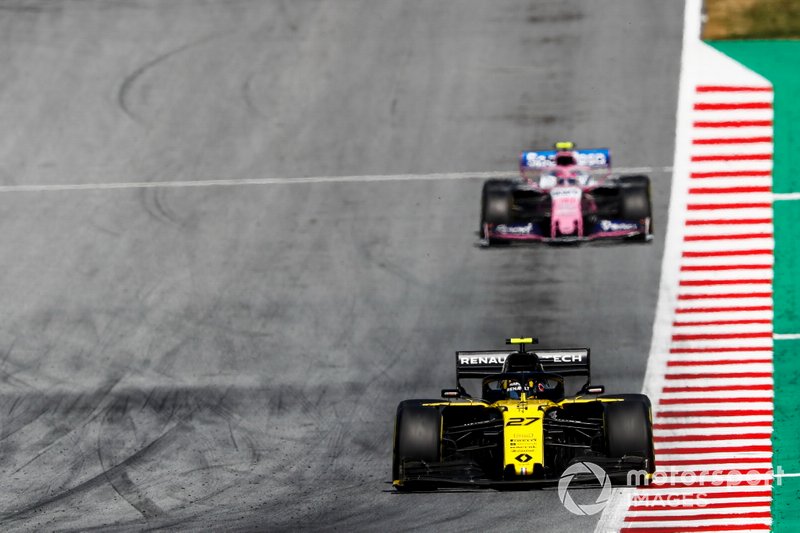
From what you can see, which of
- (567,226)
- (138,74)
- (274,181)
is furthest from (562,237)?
(138,74)

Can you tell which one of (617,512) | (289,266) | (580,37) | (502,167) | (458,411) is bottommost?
(617,512)

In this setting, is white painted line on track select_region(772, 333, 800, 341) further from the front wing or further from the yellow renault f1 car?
the yellow renault f1 car

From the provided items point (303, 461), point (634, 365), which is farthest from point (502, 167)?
point (303, 461)

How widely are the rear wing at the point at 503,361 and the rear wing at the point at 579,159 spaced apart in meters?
5.39

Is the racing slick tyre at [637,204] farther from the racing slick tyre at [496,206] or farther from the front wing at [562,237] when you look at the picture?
the racing slick tyre at [496,206]

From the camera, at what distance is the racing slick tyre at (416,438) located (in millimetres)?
21375

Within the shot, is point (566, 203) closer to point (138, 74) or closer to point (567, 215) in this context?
point (567, 215)

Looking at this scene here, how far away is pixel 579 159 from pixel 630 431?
8.35 meters

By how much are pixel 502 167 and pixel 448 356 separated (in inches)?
219

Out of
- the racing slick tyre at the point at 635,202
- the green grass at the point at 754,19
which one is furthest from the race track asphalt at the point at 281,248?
the racing slick tyre at the point at 635,202

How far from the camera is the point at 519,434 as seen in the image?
21453mm

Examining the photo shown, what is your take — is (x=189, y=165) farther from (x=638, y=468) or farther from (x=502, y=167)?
(x=638, y=468)

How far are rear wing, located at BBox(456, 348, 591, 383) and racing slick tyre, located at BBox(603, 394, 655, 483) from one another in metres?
2.41

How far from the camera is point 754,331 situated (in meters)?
26.6
